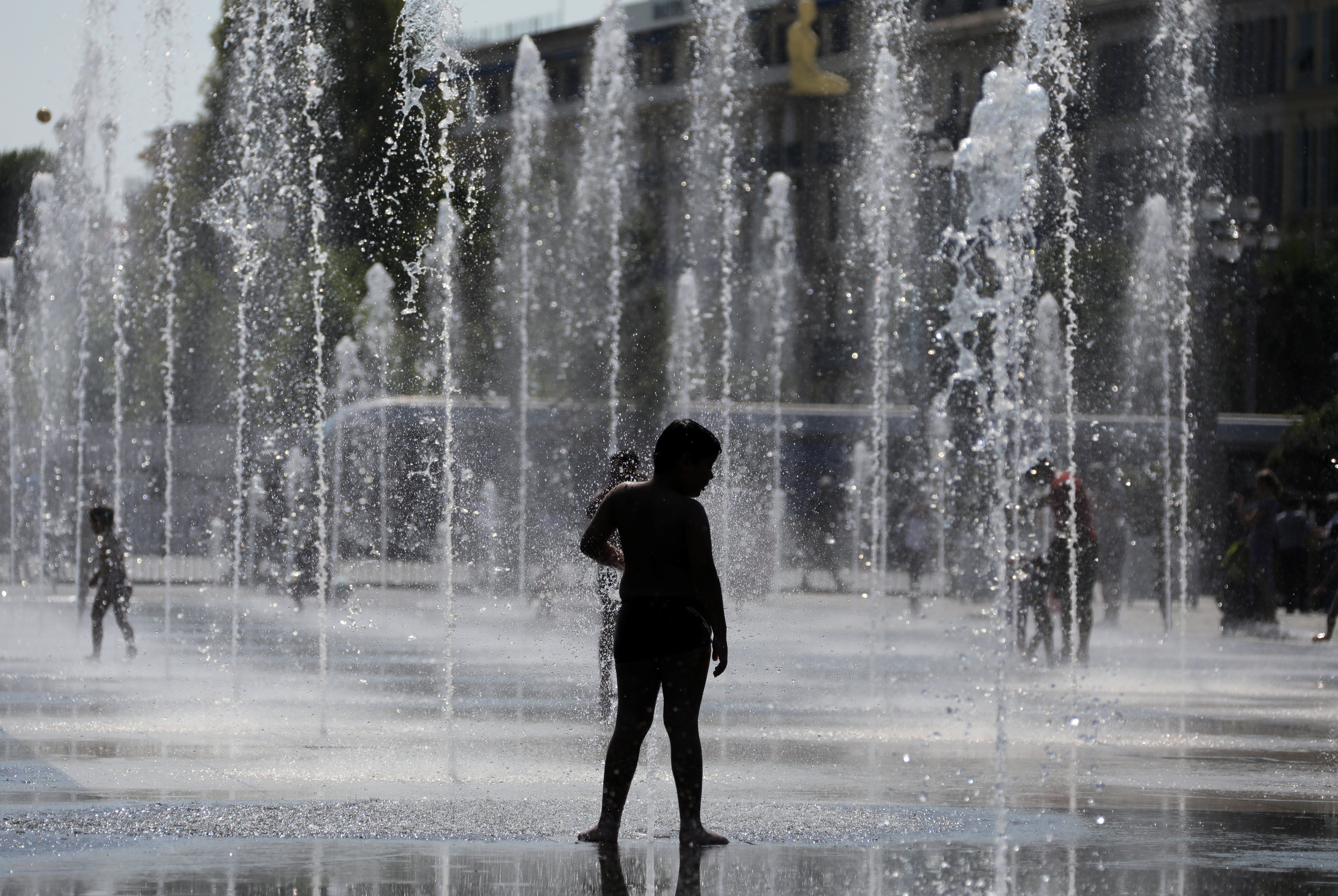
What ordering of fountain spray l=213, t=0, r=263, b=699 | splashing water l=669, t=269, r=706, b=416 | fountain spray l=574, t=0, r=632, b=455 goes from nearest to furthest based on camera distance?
1. fountain spray l=213, t=0, r=263, b=699
2. splashing water l=669, t=269, r=706, b=416
3. fountain spray l=574, t=0, r=632, b=455

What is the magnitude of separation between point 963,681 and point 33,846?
28.3ft

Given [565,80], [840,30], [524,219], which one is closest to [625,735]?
[524,219]

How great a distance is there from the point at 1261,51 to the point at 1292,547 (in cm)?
2696

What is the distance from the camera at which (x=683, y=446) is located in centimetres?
562

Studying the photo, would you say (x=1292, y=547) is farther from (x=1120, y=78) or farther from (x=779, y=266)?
(x=779, y=266)

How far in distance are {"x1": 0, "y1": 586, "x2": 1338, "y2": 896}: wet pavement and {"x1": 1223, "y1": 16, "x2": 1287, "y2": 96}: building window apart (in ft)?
98.6

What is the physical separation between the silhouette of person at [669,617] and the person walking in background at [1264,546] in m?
12.6

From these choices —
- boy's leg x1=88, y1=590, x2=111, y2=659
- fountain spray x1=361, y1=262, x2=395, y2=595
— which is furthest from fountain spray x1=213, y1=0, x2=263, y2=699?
boy's leg x1=88, y1=590, x2=111, y2=659

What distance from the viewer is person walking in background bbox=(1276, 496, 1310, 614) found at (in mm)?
18844

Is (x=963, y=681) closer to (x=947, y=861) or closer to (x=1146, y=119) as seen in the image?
(x=947, y=861)

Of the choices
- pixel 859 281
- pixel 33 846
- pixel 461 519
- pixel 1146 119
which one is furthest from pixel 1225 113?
pixel 33 846

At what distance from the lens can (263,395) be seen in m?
38.3

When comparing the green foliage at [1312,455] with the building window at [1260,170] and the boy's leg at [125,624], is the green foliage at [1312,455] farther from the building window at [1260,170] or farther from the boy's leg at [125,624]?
the boy's leg at [125,624]

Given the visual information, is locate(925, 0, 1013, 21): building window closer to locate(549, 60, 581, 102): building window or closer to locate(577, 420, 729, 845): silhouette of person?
locate(549, 60, 581, 102): building window
